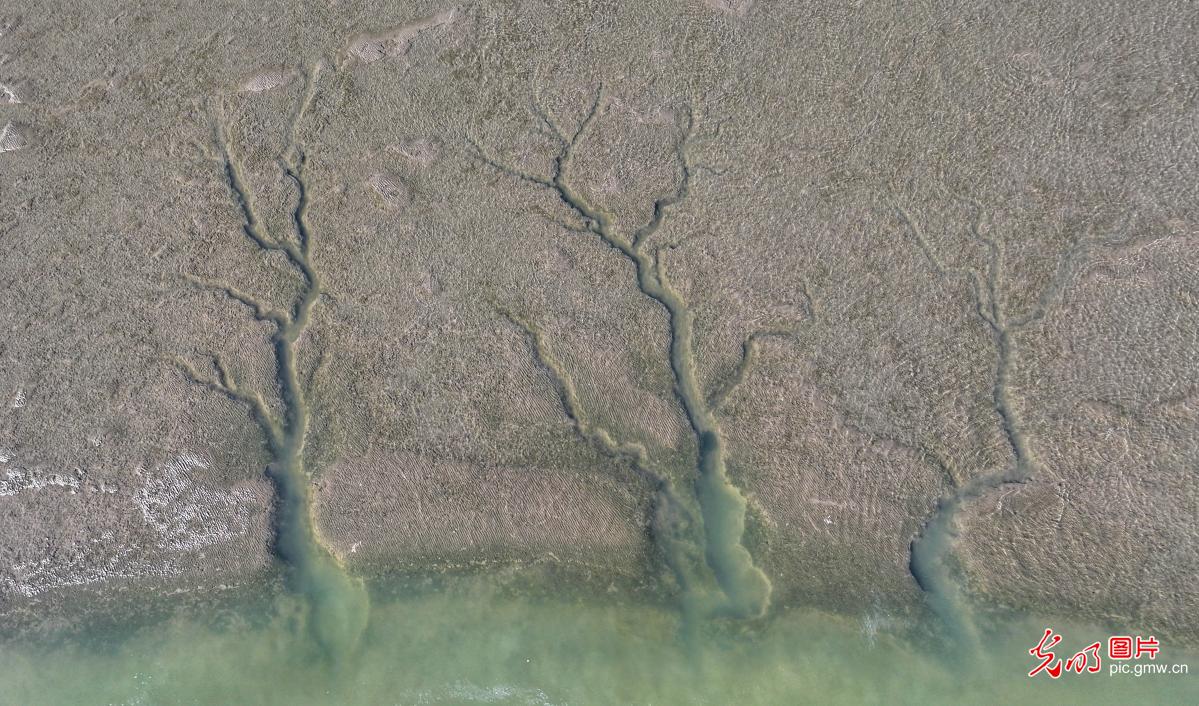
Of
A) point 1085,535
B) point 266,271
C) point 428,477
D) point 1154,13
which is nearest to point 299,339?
point 266,271

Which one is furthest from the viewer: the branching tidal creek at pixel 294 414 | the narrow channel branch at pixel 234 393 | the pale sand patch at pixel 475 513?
the narrow channel branch at pixel 234 393

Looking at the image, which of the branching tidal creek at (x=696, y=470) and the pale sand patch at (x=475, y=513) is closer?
the branching tidal creek at (x=696, y=470)

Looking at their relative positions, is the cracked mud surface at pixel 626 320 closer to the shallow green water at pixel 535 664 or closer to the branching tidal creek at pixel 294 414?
the branching tidal creek at pixel 294 414

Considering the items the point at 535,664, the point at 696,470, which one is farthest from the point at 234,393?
the point at 696,470

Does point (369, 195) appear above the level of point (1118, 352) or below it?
above

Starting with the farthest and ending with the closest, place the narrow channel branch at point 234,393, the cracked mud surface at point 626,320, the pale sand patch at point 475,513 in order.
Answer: the narrow channel branch at point 234,393 → the pale sand patch at point 475,513 → the cracked mud surface at point 626,320

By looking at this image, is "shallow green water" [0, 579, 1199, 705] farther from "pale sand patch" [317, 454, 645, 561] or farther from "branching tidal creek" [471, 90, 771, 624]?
"pale sand patch" [317, 454, 645, 561]

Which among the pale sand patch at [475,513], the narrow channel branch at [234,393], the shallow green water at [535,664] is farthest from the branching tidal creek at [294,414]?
the pale sand patch at [475,513]

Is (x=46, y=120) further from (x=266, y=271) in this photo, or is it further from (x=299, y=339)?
(x=299, y=339)
